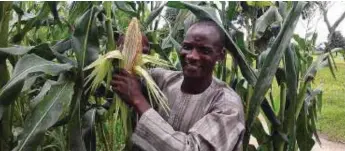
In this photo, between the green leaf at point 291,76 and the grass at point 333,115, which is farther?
the grass at point 333,115

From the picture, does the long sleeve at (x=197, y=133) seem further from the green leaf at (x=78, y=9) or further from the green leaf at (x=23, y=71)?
the green leaf at (x=78, y=9)

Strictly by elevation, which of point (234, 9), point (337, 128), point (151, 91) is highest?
point (234, 9)

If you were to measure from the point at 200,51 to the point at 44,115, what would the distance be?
339 mm

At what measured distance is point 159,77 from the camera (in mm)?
1222

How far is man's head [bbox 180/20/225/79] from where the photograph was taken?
1.06 m

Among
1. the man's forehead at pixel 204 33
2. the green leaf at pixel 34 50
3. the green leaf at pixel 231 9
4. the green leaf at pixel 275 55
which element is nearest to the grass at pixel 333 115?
the green leaf at pixel 231 9

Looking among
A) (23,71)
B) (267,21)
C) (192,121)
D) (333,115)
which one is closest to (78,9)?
(23,71)

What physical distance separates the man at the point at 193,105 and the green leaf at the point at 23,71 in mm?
139

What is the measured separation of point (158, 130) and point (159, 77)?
24cm

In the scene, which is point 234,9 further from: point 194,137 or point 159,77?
point 194,137

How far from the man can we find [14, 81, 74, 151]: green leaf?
0.38ft

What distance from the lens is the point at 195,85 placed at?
115 cm

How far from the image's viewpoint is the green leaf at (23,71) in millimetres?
1008

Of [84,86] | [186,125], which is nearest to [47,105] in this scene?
[84,86]
